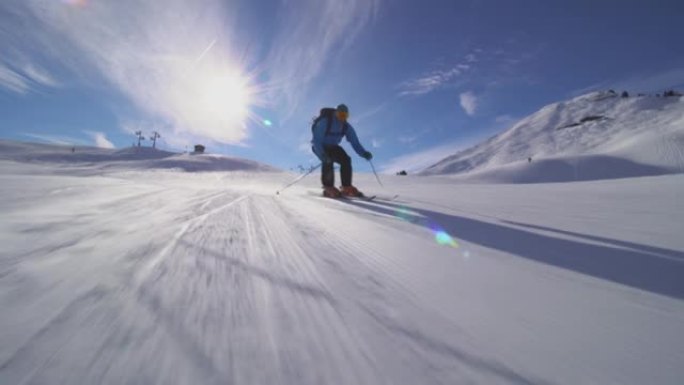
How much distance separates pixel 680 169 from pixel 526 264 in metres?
53.6

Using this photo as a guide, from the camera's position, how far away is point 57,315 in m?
0.72

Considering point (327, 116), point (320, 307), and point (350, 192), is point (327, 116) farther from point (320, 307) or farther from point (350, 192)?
point (320, 307)

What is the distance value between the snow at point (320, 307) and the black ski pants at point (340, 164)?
4368 mm

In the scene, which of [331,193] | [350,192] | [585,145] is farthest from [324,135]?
[585,145]

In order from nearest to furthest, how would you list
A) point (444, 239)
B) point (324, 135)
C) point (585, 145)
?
point (444, 239) < point (324, 135) < point (585, 145)

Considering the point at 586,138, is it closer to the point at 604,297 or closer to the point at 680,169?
the point at 680,169

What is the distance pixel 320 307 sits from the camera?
0.90 m

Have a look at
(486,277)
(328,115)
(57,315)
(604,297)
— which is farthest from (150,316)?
(328,115)

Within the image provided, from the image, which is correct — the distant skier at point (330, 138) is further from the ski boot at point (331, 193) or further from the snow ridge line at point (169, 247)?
the snow ridge line at point (169, 247)

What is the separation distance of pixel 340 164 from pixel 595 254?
4944mm

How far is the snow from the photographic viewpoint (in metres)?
0.62

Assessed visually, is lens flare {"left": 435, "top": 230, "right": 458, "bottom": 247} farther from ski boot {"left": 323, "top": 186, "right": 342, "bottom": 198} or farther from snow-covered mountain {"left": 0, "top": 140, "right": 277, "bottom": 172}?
snow-covered mountain {"left": 0, "top": 140, "right": 277, "bottom": 172}

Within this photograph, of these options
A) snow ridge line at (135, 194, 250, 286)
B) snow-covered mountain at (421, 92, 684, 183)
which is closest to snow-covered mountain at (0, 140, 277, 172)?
snow-covered mountain at (421, 92, 684, 183)

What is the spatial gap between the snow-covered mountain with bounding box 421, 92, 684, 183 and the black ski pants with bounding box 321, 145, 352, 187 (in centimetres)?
1832
